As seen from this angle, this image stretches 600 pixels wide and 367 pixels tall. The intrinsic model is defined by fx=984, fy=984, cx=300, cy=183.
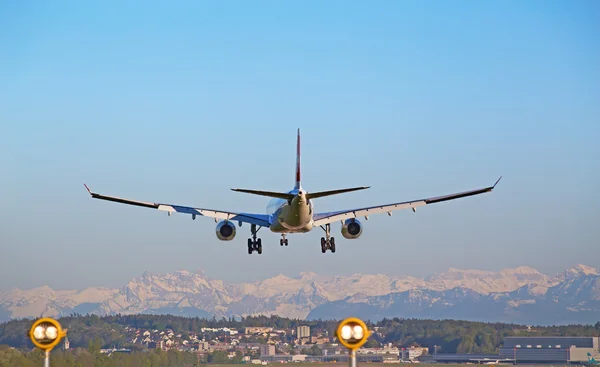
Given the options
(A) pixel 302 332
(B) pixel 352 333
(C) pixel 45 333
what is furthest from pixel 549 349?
(C) pixel 45 333

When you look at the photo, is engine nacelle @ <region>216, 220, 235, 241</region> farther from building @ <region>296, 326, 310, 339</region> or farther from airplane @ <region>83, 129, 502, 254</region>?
building @ <region>296, 326, 310, 339</region>

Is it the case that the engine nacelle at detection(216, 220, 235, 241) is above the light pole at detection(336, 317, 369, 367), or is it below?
above

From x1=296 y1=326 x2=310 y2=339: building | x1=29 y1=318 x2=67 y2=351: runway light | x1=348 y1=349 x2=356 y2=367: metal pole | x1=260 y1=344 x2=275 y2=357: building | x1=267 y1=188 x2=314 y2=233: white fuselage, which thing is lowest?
x1=348 y1=349 x2=356 y2=367: metal pole

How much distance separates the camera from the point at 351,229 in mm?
85938

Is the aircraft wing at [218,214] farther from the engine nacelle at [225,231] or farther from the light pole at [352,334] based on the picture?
the light pole at [352,334]

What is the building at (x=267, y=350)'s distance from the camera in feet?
393

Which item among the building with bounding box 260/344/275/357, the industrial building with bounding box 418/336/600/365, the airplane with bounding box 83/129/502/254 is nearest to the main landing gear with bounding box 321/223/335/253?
the airplane with bounding box 83/129/502/254

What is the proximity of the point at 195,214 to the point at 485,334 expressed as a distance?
67.8 metres

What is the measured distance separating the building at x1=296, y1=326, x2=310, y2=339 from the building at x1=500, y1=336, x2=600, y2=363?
29186mm

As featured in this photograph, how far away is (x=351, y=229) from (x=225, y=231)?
11.0m

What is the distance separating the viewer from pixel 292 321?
132 meters

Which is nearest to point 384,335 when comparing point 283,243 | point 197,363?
point 197,363

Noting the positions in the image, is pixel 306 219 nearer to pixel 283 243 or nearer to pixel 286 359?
pixel 283 243

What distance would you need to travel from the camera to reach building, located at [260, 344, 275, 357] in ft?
393
